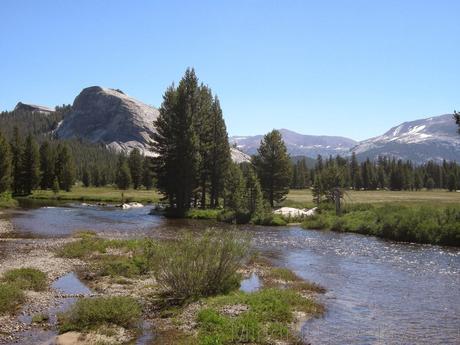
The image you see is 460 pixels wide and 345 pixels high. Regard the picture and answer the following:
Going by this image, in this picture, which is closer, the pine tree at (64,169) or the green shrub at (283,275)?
the green shrub at (283,275)

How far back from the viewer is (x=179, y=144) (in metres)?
69.4

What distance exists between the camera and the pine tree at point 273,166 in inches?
2963

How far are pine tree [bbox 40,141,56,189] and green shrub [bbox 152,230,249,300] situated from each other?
112 m

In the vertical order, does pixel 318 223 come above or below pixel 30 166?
below

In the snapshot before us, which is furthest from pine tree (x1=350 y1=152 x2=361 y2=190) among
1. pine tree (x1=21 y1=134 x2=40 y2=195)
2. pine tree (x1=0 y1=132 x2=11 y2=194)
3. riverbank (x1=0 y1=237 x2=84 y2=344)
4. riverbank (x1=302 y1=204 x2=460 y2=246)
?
riverbank (x1=0 y1=237 x2=84 y2=344)

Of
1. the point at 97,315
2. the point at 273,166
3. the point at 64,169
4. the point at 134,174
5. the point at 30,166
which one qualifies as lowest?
the point at 97,315

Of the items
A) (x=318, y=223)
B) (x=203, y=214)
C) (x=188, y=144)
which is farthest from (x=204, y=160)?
(x=318, y=223)

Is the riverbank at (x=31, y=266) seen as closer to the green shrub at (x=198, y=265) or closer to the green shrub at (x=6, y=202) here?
the green shrub at (x=198, y=265)

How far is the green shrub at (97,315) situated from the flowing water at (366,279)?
22.4ft

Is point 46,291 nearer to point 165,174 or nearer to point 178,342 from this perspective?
point 178,342

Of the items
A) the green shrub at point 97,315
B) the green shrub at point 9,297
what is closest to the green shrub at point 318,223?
the green shrub at point 97,315

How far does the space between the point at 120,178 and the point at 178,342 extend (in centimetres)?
13484

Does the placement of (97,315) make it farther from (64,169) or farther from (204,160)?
(64,169)

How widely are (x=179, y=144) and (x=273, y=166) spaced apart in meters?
16.2
